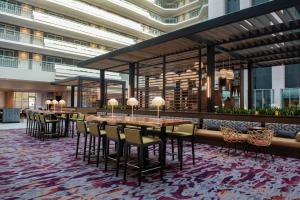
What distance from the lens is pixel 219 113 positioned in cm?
727

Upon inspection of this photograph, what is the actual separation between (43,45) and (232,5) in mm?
15682

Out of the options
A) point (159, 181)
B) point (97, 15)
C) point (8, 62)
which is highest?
point (97, 15)

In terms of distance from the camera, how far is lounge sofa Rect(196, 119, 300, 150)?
557 centimetres

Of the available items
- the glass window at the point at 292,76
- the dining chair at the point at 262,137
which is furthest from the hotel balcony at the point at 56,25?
the dining chair at the point at 262,137

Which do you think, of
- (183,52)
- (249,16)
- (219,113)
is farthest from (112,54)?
(249,16)

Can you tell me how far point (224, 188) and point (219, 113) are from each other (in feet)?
13.3

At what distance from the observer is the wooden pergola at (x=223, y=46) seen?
5.86m

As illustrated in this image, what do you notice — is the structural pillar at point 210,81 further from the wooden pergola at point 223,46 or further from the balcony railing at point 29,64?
the balcony railing at point 29,64

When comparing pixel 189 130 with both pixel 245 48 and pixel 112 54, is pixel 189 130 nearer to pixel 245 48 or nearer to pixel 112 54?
pixel 245 48

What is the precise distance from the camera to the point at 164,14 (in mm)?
31109

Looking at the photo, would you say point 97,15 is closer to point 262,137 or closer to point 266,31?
point 266,31

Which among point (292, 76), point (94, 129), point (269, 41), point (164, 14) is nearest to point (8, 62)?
point (94, 129)

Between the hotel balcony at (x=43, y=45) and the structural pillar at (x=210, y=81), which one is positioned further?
the hotel balcony at (x=43, y=45)

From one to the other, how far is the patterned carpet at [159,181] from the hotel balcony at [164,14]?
22601mm
